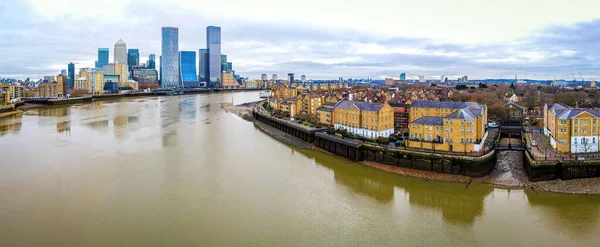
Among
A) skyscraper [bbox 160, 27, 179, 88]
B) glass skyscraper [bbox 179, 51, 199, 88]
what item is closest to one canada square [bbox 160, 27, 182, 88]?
skyscraper [bbox 160, 27, 179, 88]

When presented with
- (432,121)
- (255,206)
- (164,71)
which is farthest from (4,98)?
(164,71)

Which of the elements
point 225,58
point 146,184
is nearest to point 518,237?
point 146,184

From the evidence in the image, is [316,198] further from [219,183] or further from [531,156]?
[531,156]

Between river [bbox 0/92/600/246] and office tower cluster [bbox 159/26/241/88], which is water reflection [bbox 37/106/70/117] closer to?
river [bbox 0/92/600/246]

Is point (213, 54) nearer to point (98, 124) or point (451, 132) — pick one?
point (98, 124)

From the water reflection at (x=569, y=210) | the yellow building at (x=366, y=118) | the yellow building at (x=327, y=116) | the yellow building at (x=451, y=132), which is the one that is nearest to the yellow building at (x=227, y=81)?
the yellow building at (x=327, y=116)
